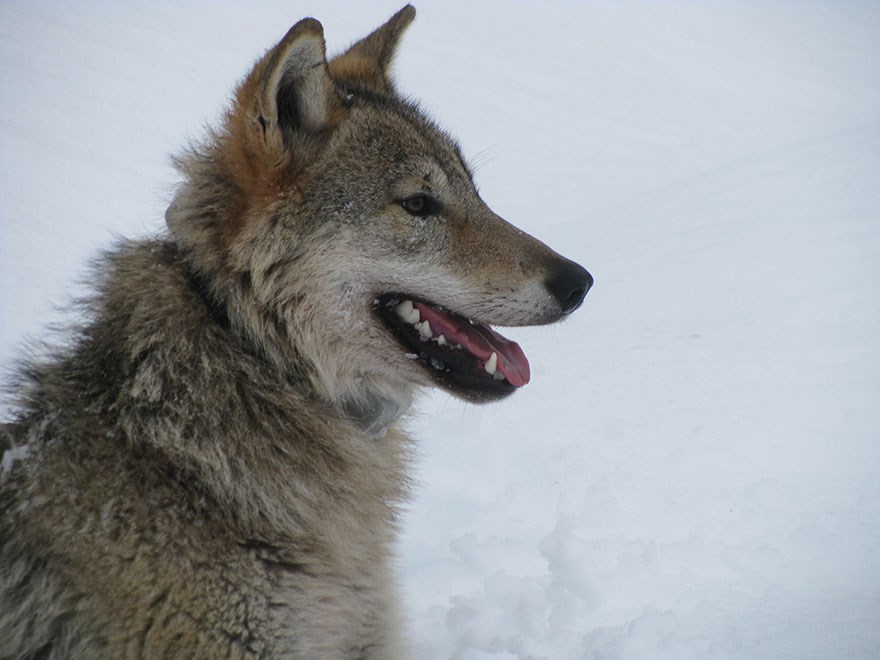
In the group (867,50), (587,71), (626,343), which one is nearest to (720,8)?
(867,50)

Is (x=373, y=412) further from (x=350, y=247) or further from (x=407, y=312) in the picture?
(x=350, y=247)

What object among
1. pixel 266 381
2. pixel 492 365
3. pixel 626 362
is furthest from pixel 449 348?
pixel 626 362

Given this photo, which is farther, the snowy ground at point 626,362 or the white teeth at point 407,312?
the snowy ground at point 626,362

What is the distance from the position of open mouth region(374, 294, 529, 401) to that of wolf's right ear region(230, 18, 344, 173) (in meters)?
0.62

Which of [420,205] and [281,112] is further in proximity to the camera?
[420,205]

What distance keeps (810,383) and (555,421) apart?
1728 mm

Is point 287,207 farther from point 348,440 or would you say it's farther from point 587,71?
point 587,71

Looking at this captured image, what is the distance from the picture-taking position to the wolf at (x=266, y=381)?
92.3 inches

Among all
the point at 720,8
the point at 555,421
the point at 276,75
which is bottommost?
the point at 555,421

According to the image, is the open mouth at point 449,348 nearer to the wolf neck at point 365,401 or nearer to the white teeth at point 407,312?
the white teeth at point 407,312

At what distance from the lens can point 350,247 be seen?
2779 millimetres

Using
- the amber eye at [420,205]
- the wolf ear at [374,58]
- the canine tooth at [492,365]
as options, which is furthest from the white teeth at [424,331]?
the wolf ear at [374,58]

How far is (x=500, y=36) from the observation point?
71.5ft

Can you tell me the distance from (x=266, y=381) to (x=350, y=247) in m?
0.54
